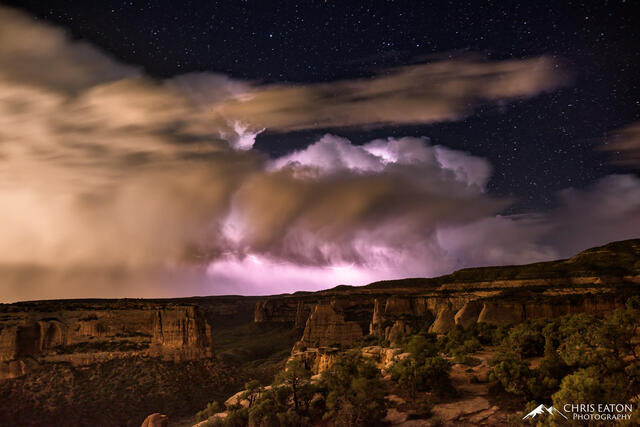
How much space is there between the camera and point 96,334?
67000 millimetres

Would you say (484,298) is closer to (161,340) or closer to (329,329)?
(329,329)

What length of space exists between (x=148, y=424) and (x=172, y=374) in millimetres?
30299

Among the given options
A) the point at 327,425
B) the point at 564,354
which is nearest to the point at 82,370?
the point at 327,425

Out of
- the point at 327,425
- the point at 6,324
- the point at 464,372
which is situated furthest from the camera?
the point at 6,324

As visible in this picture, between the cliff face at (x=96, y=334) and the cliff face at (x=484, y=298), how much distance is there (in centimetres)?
2463

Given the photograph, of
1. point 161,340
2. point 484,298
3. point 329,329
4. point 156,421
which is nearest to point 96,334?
point 161,340

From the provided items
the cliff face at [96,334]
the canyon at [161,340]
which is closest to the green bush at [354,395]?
the canyon at [161,340]

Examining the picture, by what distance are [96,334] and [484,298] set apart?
187 feet

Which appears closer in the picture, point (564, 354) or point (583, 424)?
point (583, 424)

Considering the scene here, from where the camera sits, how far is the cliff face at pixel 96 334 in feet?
202

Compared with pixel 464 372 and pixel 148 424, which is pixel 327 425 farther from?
pixel 148 424

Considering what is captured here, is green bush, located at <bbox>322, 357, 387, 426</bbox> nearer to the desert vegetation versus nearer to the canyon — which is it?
the desert vegetation

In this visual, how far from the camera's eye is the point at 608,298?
5706 cm

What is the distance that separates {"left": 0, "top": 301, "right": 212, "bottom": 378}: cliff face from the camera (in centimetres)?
6169
